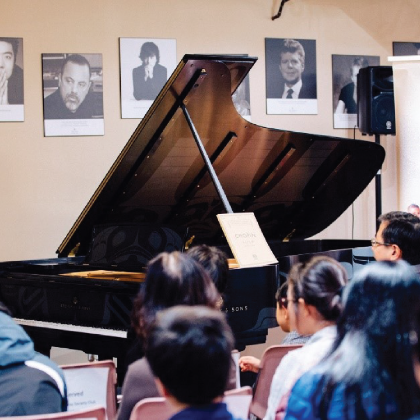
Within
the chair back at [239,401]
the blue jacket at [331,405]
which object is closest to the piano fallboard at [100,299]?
the chair back at [239,401]

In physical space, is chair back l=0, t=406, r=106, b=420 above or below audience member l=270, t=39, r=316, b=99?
below

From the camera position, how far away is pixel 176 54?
19.7ft

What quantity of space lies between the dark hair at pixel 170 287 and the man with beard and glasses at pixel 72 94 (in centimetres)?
393

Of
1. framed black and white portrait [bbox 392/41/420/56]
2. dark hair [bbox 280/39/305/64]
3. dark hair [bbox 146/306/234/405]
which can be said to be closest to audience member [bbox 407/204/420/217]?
dark hair [bbox 280/39/305/64]

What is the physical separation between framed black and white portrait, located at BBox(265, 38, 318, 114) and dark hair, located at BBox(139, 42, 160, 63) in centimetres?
101

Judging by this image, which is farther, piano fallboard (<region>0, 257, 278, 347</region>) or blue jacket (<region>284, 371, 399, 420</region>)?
piano fallboard (<region>0, 257, 278, 347</region>)

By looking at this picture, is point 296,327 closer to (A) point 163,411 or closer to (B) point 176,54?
(A) point 163,411

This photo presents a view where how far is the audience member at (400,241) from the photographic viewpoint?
3.46 meters

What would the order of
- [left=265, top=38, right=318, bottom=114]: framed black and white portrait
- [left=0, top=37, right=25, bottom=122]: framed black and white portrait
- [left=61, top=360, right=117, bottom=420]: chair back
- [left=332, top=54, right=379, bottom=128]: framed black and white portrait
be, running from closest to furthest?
1. [left=61, top=360, right=117, bottom=420]: chair back
2. [left=0, top=37, right=25, bottom=122]: framed black and white portrait
3. [left=265, top=38, right=318, bottom=114]: framed black and white portrait
4. [left=332, top=54, right=379, bottom=128]: framed black and white portrait

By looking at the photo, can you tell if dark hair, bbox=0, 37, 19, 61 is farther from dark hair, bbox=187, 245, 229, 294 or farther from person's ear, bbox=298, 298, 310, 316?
person's ear, bbox=298, 298, 310, 316

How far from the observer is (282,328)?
2.61 meters

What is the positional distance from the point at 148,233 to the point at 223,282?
2.25ft

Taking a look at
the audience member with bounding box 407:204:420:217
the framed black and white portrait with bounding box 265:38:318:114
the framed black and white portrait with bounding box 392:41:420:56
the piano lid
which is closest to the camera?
the piano lid

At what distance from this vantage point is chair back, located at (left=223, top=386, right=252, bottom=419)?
1872 millimetres
